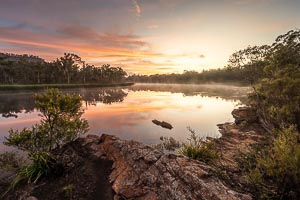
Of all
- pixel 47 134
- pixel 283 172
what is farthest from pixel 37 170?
pixel 283 172

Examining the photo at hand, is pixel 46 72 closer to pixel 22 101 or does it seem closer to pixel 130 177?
pixel 22 101

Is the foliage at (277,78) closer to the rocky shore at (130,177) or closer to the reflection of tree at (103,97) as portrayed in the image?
the rocky shore at (130,177)

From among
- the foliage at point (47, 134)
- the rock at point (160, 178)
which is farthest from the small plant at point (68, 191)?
the foliage at point (47, 134)

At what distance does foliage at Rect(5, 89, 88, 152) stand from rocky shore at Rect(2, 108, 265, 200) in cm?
75

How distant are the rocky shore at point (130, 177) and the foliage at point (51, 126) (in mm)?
749

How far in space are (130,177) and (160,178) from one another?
1.08m

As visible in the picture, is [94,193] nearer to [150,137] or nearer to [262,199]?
[262,199]

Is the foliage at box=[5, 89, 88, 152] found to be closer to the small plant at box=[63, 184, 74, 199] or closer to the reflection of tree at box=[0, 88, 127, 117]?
the small plant at box=[63, 184, 74, 199]

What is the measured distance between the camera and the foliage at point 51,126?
900 centimetres

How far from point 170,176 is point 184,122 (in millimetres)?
17041

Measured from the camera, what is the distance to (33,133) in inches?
364

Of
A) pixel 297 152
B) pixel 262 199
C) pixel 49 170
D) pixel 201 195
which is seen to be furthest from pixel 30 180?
pixel 297 152

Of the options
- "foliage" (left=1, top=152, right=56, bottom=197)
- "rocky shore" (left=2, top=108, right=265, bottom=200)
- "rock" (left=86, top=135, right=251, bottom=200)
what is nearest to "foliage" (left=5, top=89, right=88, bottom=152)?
"rocky shore" (left=2, top=108, right=265, bottom=200)

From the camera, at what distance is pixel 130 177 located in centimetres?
699
